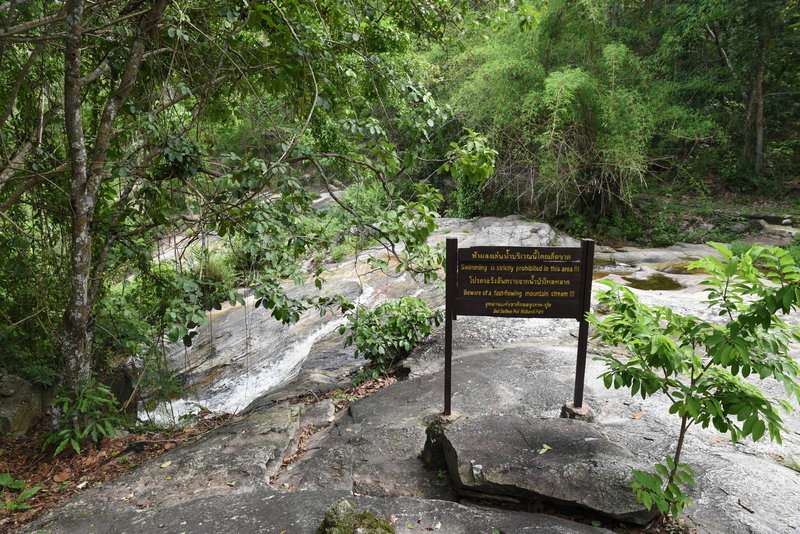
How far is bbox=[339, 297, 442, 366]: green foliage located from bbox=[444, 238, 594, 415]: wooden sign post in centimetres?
216

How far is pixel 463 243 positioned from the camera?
1198 centimetres

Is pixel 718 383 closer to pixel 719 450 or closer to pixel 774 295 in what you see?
pixel 774 295

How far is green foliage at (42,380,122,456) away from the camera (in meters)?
3.80

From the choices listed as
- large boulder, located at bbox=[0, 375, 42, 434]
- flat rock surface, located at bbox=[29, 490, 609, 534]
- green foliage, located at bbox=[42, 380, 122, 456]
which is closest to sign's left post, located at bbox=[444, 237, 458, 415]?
flat rock surface, located at bbox=[29, 490, 609, 534]

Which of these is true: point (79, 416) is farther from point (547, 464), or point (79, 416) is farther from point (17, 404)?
point (547, 464)

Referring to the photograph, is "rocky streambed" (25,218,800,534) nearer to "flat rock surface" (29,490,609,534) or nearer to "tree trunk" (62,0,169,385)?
"flat rock surface" (29,490,609,534)

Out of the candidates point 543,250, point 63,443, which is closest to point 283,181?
point 543,250

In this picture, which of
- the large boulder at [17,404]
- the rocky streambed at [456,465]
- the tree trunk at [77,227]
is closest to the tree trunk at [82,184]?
the tree trunk at [77,227]

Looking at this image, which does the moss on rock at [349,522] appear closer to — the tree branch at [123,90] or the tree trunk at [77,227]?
the tree trunk at [77,227]

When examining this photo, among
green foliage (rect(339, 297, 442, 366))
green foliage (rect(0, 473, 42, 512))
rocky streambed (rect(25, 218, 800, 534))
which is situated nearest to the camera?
rocky streambed (rect(25, 218, 800, 534))

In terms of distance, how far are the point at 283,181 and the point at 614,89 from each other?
1073 cm

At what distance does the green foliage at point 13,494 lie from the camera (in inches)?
130

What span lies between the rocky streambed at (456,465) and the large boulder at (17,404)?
2340 millimetres

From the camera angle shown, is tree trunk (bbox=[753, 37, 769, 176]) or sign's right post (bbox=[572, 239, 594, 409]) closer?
→ sign's right post (bbox=[572, 239, 594, 409])
